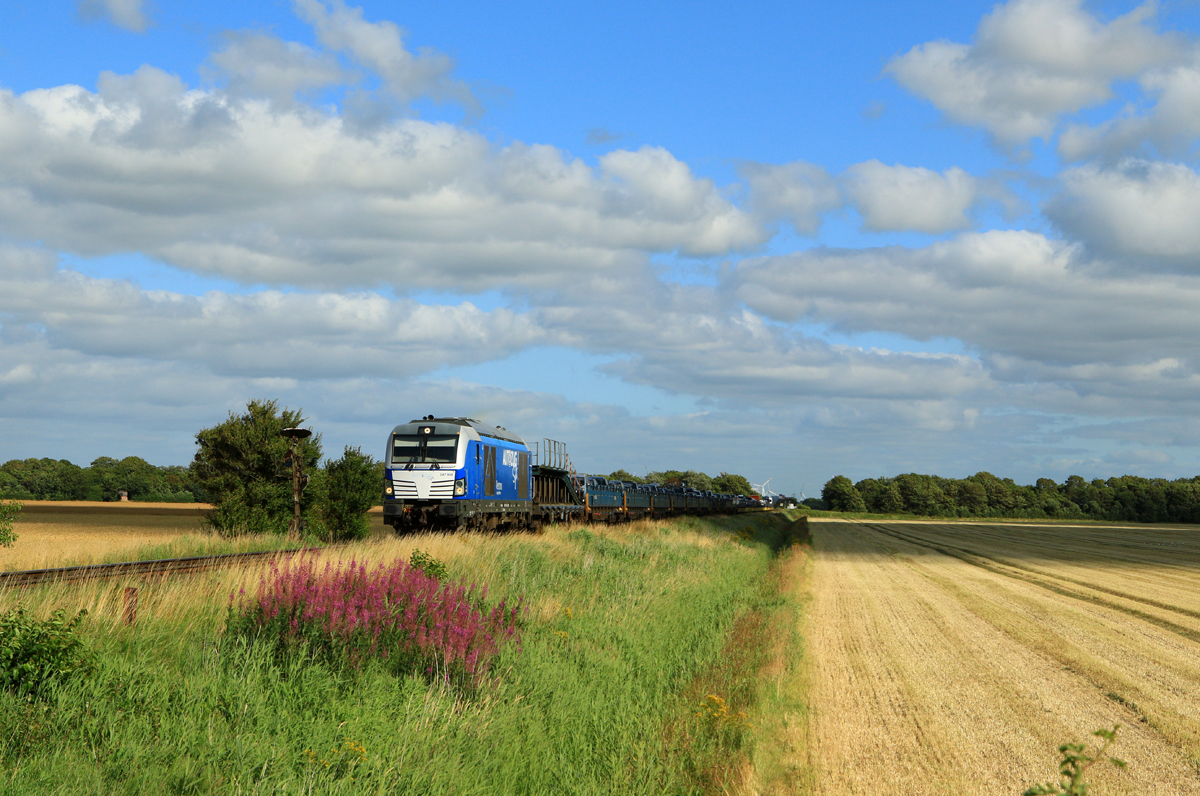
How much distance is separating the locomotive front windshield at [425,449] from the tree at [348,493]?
681 centimetres

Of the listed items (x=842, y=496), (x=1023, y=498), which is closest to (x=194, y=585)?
(x=842, y=496)

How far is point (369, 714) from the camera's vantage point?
7.32 m

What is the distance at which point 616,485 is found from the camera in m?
53.2

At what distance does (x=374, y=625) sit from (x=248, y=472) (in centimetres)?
2521

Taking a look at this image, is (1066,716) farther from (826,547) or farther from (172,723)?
(826,547)

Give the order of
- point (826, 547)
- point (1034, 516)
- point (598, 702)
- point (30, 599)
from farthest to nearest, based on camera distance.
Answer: point (1034, 516) → point (826, 547) → point (30, 599) → point (598, 702)

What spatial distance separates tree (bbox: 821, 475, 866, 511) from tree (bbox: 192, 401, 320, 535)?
153099 millimetres

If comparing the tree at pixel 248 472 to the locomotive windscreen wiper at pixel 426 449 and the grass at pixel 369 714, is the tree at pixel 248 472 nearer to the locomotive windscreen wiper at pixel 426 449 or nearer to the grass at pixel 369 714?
the locomotive windscreen wiper at pixel 426 449

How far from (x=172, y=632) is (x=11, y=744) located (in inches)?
132

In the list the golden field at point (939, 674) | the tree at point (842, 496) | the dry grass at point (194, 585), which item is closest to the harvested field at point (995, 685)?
the golden field at point (939, 674)

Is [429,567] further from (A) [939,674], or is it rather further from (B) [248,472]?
(B) [248,472]

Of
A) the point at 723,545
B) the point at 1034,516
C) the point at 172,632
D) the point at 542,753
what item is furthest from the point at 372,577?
the point at 1034,516

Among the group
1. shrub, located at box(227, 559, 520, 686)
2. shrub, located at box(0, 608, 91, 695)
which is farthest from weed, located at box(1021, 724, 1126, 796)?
shrub, located at box(0, 608, 91, 695)

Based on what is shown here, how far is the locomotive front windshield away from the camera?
1115 inches
